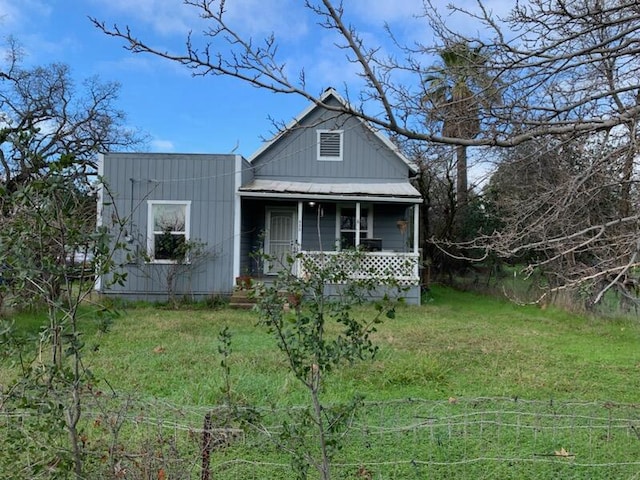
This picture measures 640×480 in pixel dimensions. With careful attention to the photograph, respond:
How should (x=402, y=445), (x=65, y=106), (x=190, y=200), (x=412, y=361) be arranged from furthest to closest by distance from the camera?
(x=65, y=106) < (x=190, y=200) < (x=412, y=361) < (x=402, y=445)

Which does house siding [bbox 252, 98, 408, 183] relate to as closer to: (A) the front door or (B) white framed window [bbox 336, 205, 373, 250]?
(B) white framed window [bbox 336, 205, 373, 250]

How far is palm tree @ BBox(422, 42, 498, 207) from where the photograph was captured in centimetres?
306

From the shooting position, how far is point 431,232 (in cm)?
1905

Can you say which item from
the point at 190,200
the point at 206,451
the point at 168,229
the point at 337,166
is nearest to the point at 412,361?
the point at 206,451

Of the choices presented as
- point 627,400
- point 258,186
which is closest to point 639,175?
point 627,400

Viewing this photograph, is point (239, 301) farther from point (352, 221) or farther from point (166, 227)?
point (352, 221)

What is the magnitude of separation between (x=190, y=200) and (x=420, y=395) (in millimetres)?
9512

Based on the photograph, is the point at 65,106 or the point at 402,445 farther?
the point at 65,106

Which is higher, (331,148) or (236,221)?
(331,148)

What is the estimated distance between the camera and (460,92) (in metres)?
3.45

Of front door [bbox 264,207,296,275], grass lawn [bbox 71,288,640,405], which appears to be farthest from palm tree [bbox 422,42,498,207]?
front door [bbox 264,207,296,275]

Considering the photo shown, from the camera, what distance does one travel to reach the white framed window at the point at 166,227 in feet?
40.9

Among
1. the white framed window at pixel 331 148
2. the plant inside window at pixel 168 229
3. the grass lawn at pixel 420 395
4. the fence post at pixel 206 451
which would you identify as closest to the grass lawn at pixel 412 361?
the grass lawn at pixel 420 395

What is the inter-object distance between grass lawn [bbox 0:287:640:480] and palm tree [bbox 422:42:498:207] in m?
1.95
